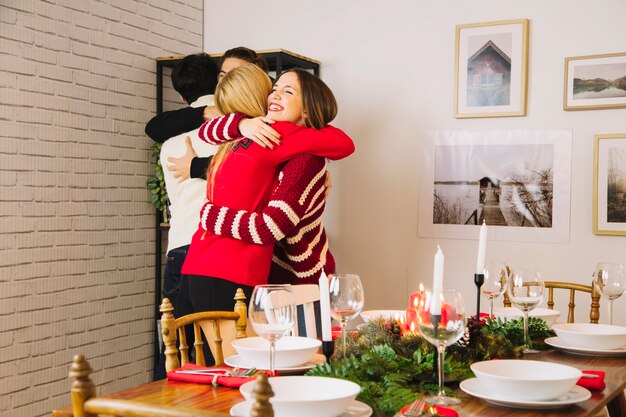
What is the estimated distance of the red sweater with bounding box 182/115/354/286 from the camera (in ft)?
8.87

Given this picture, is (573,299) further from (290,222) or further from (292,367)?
(292,367)

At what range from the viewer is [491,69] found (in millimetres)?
3732

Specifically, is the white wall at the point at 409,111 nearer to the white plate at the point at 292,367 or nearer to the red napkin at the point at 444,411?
the white plate at the point at 292,367

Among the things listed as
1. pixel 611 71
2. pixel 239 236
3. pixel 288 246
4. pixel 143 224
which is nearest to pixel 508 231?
pixel 611 71

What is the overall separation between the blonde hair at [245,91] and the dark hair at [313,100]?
0.52 feet

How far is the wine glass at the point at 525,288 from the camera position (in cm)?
209

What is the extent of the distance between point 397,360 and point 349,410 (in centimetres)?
39

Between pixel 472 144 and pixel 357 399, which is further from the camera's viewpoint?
pixel 472 144

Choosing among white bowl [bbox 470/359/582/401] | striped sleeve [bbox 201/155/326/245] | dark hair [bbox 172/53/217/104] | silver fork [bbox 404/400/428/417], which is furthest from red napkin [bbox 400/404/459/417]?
dark hair [bbox 172/53/217/104]

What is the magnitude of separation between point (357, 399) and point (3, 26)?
2554 mm

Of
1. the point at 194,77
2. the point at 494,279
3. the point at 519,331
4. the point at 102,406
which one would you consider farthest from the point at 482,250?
the point at 194,77

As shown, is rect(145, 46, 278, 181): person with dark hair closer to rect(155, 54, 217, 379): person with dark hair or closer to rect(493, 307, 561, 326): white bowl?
rect(155, 54, 217, 379): person with dark hair

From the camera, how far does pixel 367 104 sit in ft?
13.2

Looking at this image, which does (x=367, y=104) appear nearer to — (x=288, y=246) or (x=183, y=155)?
(x=183, y=155)
